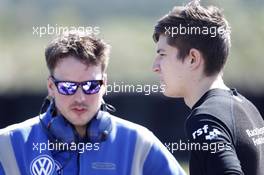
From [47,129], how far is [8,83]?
6.83m

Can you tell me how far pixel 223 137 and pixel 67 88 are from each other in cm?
61

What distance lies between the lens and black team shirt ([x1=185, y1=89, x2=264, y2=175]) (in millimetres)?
3283

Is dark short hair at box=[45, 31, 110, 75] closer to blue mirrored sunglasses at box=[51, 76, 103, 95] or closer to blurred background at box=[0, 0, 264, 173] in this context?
blue mirrored sunglasses at box=[51, 76, 103, 95]

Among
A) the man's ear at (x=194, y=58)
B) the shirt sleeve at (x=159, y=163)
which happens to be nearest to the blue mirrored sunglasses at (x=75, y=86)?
the shirt sleeve at (x=159, y=163)

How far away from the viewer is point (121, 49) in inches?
392

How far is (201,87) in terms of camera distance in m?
3.61

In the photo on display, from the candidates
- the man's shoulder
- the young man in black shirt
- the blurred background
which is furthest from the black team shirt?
the blurred background

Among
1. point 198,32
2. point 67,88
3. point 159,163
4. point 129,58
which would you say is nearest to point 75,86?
point 67,88

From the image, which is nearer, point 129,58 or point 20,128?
point 20,128

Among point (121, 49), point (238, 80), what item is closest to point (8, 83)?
point (121, 49)

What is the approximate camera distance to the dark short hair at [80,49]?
3430mm

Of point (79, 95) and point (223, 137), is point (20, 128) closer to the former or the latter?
point (79, 95)

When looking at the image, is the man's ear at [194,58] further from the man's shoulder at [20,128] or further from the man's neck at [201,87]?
the man's shoulder at [20,128]

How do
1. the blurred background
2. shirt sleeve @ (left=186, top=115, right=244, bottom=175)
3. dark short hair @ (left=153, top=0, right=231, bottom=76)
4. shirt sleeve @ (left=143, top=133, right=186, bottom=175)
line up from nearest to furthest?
1. shirt sleeve @ (left=186, top=115, right=244, bottom=175)
2. shirt sleeve @ (left=143, top=133, right=186, bottom=175)
3. dark short hair @ (left=153, top=0, right=231, bottom=76)
4. the blurred background
